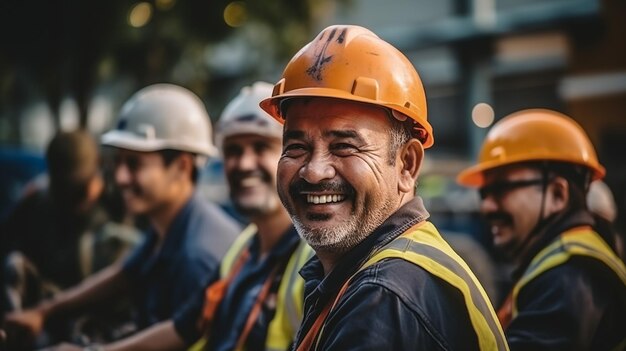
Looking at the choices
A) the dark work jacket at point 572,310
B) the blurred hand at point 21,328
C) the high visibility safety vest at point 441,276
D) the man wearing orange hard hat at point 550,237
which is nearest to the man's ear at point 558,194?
the man wearing orange hard hat at point 550,237

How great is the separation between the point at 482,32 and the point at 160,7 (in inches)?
338

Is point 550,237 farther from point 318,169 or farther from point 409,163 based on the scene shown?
point 318,169

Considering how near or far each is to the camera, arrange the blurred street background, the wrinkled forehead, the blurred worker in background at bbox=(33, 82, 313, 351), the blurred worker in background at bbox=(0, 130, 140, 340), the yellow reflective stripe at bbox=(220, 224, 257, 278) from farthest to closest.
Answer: the blurred street background
the blurred worker in background at bbox=(0, 130, 140, 340)
the yellow reflective stripe at bbox=(220, 224, 257, 278)
the wrinkled forehead
the blurred worker in background at bbox=(33, 82, 313, 351)

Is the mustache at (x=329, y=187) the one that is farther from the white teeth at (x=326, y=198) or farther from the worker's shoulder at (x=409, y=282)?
the worker's shoulder at (x=409, y=282)

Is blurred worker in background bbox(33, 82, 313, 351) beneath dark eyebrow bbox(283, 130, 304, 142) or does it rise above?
beneath

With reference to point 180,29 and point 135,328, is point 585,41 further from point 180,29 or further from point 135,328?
point 135,328

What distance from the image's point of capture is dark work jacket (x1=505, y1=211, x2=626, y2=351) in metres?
2.96

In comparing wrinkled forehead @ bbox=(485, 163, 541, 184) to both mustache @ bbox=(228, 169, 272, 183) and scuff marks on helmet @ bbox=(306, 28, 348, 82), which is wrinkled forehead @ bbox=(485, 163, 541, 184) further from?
scuff marks on helmet @ bbox=(306, 28, 348, 82)

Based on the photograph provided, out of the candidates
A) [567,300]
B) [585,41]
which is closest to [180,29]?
[585,41]

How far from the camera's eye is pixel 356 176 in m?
2.25

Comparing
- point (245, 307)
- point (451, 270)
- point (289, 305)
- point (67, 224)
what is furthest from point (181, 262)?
point (451, 270)

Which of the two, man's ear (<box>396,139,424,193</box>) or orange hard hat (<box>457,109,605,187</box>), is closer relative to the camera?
man's ear (<box>396,139,424,193</box>)

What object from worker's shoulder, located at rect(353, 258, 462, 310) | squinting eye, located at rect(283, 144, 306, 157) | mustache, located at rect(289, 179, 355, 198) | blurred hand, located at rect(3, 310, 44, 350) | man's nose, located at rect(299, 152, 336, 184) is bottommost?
blurred hand, located at rect(3, 310, 44, 350)

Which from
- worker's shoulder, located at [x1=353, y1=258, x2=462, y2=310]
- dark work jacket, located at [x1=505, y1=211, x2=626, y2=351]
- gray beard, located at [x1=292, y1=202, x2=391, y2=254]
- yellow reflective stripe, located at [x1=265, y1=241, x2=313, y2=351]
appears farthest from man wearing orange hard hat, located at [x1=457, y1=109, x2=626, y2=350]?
worker's shoulder, located at [x1=353, y1=258, x2=462, y2=310]
